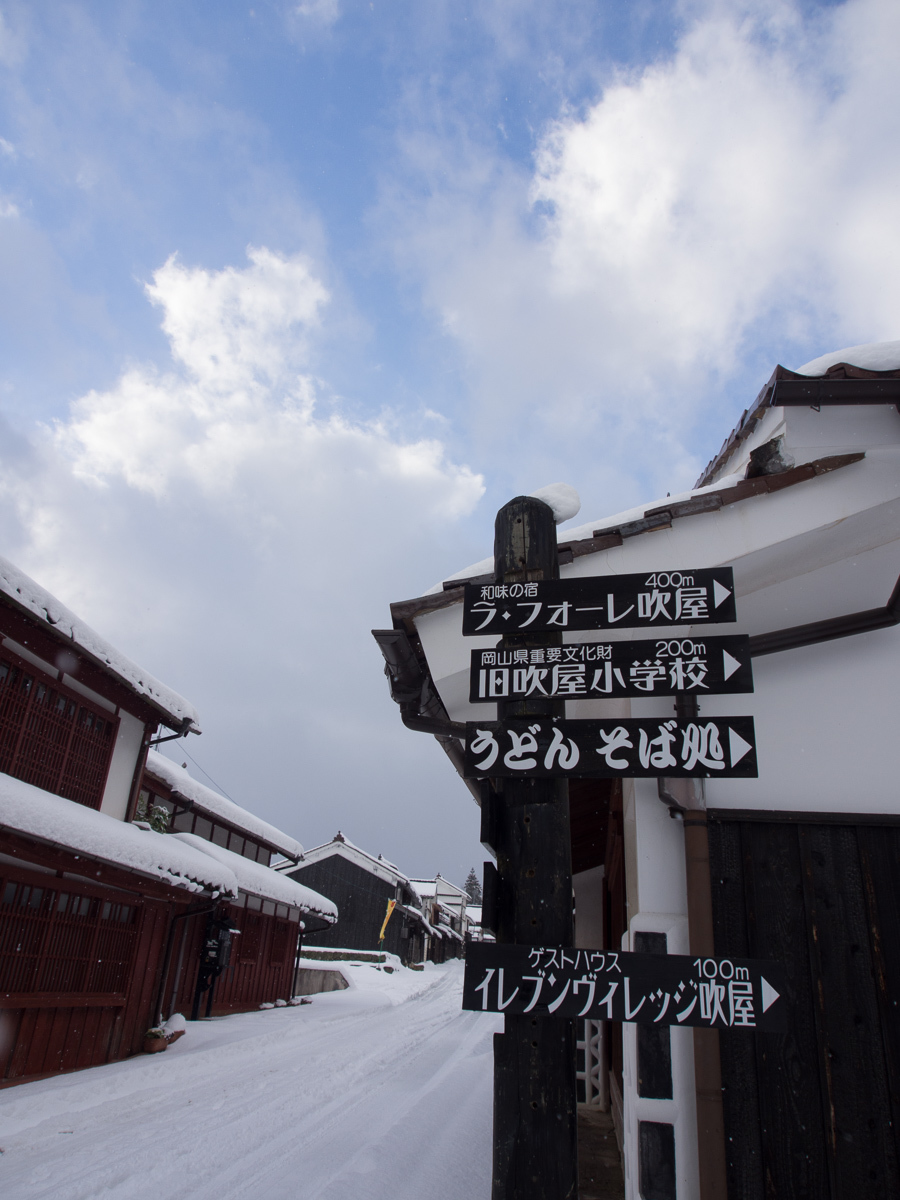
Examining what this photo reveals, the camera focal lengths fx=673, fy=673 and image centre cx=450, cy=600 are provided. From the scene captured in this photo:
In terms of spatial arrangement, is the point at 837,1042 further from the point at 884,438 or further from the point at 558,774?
the point at 884,438

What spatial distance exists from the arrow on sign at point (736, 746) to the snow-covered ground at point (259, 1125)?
439 centimetres

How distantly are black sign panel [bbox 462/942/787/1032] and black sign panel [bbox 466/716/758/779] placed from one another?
67 centimetres

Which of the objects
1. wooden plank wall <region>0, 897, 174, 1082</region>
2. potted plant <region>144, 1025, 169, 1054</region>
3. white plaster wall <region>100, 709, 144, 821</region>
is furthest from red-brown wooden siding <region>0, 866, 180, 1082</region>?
white plaster wall <region>100, 709, 144, 821</region>

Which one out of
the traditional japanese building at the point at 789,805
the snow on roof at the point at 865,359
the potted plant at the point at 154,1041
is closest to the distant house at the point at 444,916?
the potted plant at the point at 154,1041

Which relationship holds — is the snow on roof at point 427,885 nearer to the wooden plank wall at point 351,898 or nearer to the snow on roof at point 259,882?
the wooden plank wall at point 351,898

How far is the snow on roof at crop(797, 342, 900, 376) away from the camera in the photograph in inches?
175

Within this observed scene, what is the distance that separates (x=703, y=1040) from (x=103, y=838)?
26.5 ft

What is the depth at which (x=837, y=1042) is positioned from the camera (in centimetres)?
395

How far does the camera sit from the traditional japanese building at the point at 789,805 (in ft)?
12.7

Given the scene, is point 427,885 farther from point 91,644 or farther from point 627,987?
point 627,987

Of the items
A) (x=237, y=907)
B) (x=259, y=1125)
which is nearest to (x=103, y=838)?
(x=259, y=1125)

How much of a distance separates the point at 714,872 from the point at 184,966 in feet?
48.2

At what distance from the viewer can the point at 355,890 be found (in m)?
36.1

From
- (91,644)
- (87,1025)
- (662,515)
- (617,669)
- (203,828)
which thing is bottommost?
(87,1025)
